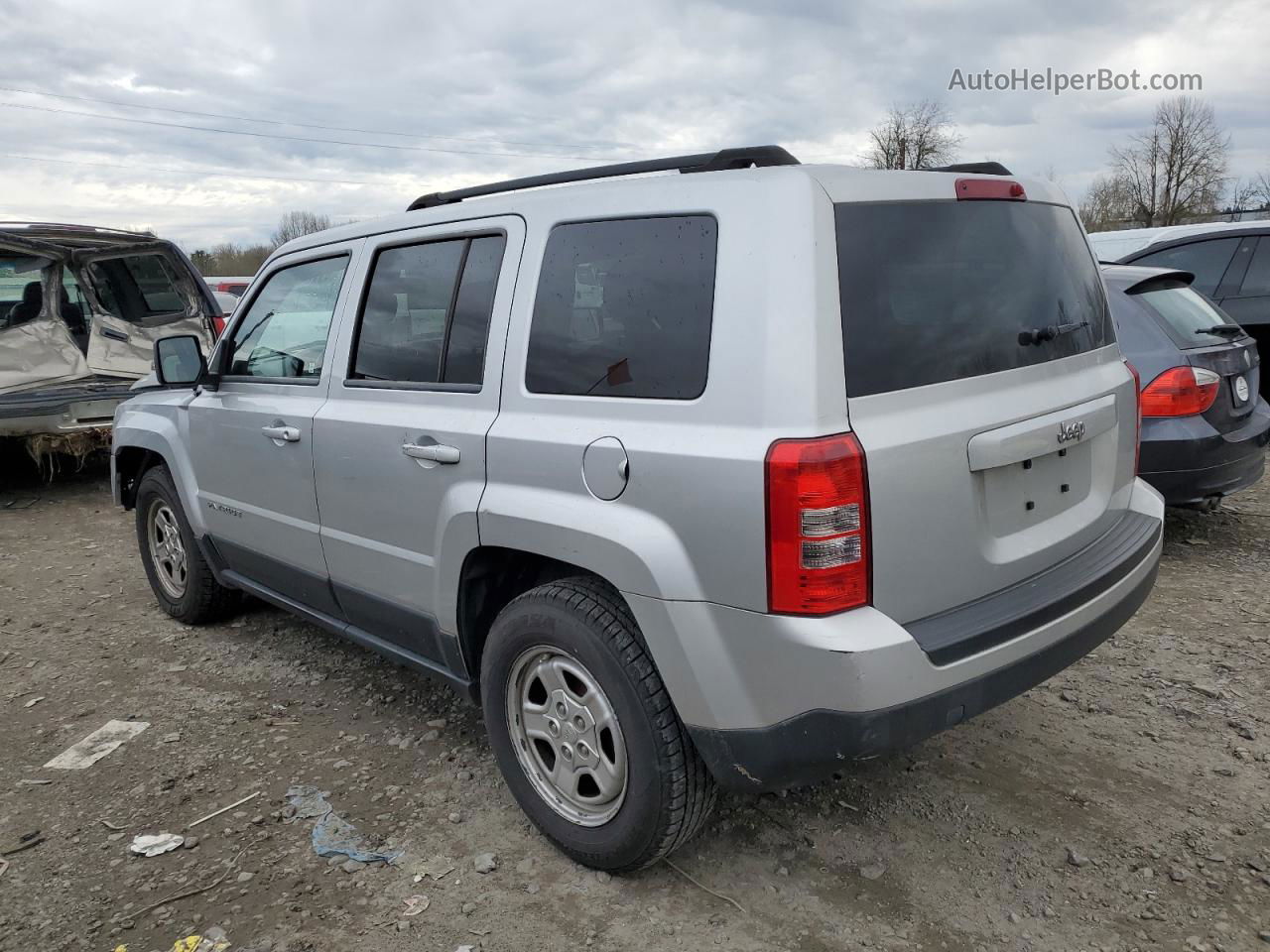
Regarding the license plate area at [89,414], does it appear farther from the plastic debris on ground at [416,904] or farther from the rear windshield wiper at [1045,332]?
the rear windshield wiper at [1045,332]

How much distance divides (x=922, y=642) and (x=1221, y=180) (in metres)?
53.6

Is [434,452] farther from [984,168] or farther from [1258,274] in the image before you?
[1258,274]

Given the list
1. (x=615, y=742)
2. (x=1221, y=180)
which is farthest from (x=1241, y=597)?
(x=1221, y=180)


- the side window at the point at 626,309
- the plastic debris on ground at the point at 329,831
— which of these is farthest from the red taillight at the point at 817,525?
the plastic debris on ground at the point at 329,831

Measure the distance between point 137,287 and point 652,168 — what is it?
6.97 meters

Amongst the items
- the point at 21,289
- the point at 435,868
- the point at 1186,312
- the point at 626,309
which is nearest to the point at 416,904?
the point at 435,868

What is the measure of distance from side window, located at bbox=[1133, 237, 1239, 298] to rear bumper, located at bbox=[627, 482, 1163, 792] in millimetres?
5991

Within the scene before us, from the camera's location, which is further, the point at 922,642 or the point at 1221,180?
the point at 1221,180

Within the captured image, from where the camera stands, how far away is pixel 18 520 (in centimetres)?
717

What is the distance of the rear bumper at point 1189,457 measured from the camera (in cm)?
471

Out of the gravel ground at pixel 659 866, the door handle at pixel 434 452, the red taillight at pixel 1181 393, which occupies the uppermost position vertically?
the door handle at pixel 434 452

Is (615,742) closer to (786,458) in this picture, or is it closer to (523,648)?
(523,648)

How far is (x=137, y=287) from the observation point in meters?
8.12

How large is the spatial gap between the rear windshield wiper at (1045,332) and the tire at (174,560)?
12.0 ft
